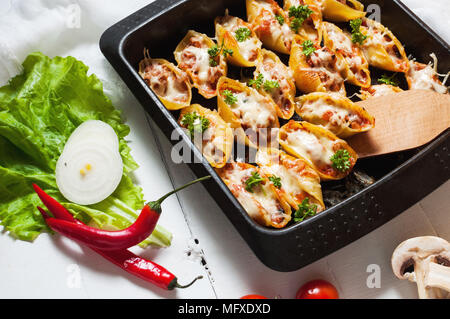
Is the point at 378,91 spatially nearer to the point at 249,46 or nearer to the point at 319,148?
the point at 319,148

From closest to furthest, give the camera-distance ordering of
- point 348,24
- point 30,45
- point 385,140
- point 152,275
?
1. point 152,275
2. point 385,140
3. point 30,45
4. point 348,24

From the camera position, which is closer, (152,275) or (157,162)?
(152,275)

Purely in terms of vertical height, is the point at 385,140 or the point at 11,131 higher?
the point at 385,140

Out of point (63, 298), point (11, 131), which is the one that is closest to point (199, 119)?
point (11, 131)

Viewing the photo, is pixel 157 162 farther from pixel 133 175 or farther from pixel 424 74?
pixel 424 74

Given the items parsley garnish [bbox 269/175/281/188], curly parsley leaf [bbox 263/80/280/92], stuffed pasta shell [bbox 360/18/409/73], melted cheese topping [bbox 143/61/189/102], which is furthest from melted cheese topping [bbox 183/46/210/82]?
stuffed pasta shell [bbox 360/18/409/73]

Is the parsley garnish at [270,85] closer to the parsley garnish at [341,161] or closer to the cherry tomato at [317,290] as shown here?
the parsley garnish at [341,161]

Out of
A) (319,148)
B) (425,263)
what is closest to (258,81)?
(319,148)
